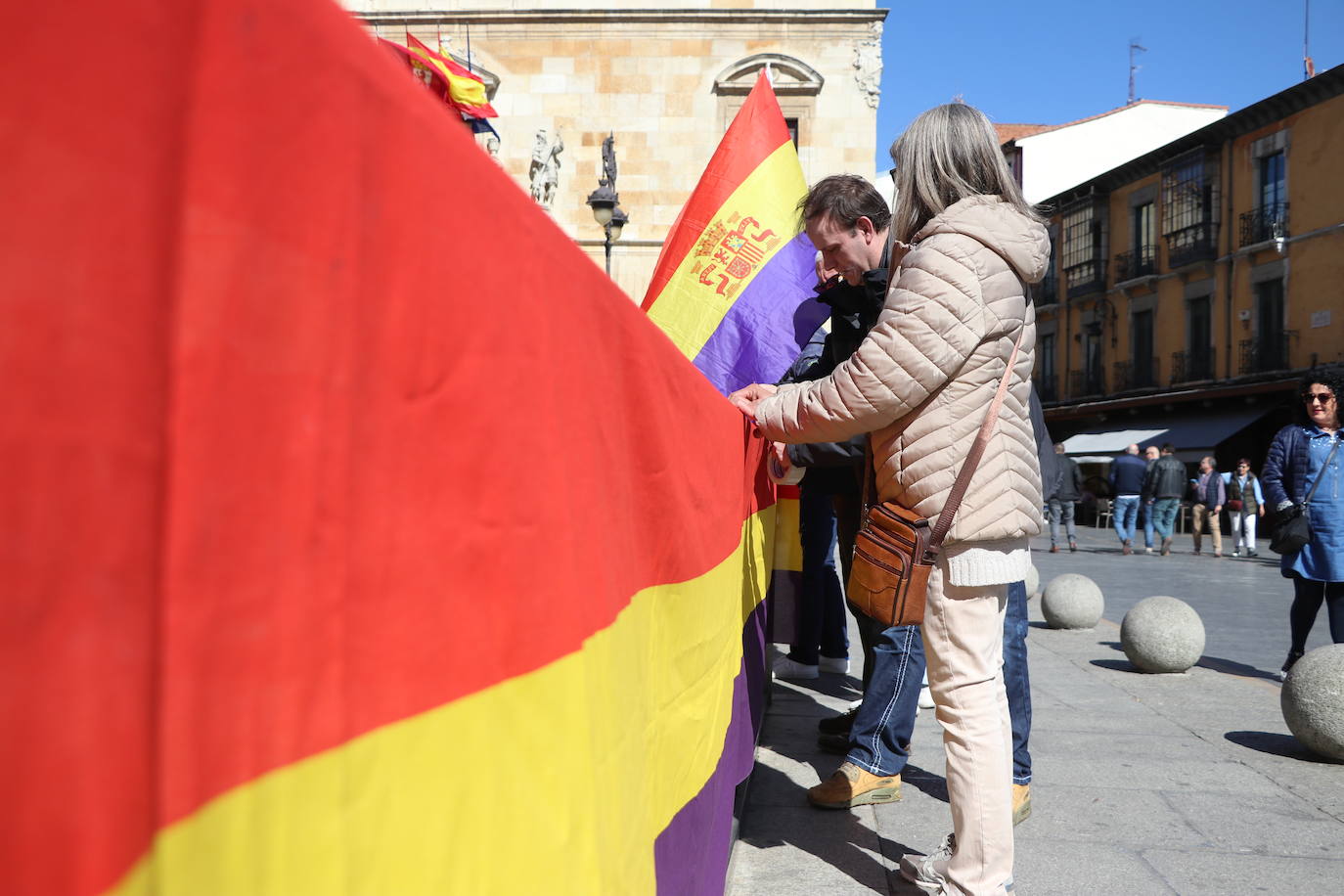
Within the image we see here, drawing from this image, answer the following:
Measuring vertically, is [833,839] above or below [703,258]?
below

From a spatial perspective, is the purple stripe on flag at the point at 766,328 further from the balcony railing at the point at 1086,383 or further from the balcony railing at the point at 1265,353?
the balcony railing at the point at 1086,383

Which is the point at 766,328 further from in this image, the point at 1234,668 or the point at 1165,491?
the point at 1165,491

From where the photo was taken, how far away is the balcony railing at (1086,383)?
112 ft

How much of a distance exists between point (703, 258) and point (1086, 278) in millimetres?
33474

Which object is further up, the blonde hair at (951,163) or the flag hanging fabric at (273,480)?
the blonde hair at (951,163)

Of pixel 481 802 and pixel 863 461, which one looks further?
pixel 863 461

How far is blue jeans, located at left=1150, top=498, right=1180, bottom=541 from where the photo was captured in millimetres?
18125

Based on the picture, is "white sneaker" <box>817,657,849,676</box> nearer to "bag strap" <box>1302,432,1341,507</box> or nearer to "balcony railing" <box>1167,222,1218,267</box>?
"bag strap" <box>1302,432,1341,507</box>

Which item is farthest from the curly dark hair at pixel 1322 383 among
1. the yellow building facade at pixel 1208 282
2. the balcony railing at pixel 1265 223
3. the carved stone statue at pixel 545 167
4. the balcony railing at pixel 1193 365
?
the balcony railing at pixel 1193 365

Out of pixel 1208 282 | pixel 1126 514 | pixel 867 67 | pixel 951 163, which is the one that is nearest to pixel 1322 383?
pixel 951 163

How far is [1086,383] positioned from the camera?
35094mm

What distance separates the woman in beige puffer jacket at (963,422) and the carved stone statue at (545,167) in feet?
68.9

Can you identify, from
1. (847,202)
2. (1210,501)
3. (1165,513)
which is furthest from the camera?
(1210,501)

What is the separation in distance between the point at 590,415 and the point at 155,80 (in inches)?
28.5
